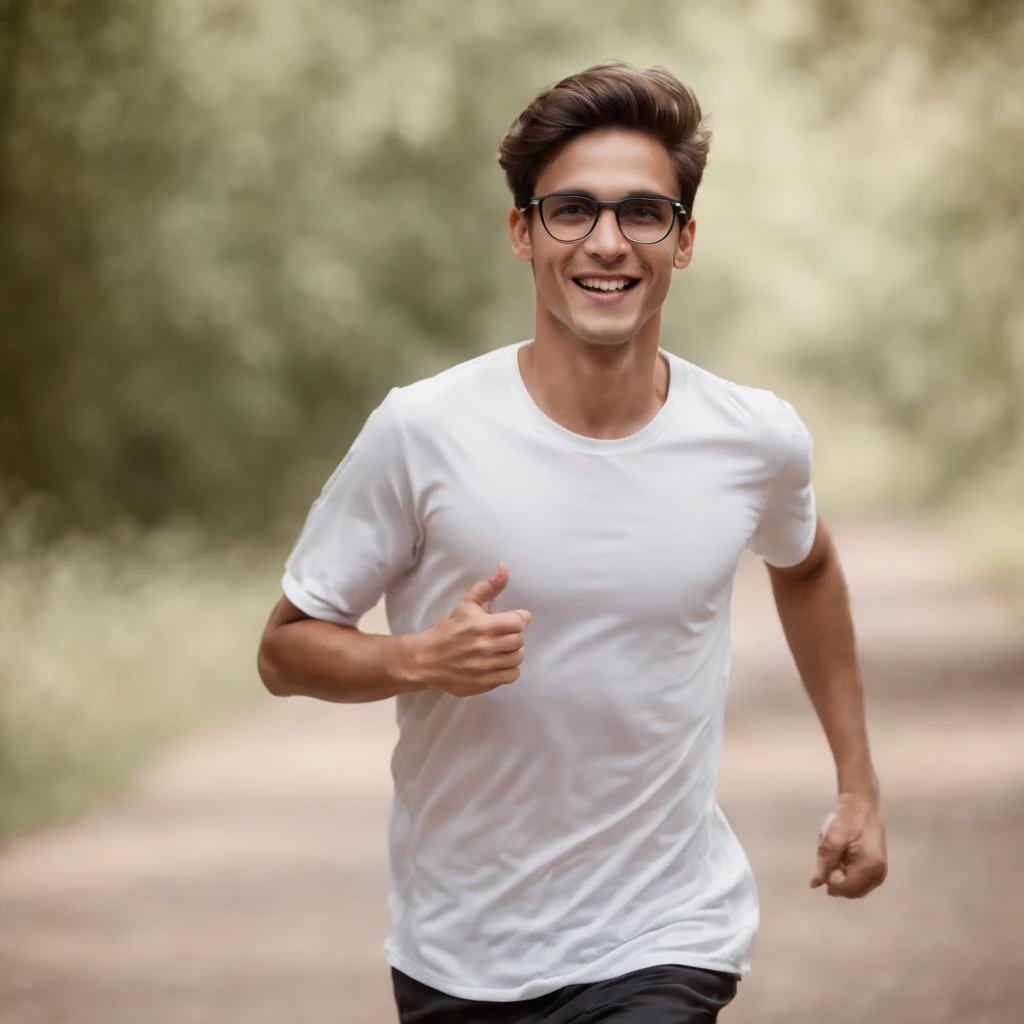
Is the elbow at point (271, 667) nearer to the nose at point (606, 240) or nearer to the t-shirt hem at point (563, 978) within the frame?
the t-shirt hem at point (563, 978)

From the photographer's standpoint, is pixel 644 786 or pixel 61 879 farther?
pixel 61 879

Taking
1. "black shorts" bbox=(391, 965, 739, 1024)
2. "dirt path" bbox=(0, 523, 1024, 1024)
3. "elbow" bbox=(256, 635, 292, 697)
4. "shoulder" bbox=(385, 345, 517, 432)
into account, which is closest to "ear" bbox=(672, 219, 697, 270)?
"shoulder" bbox=(385, 345, 517, 432)

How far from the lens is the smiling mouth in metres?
3.03

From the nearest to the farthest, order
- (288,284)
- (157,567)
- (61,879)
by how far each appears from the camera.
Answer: (61,879), (157,567), (288,284)

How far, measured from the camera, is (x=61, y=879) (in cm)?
746

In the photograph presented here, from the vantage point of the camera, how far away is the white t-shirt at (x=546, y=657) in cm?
304

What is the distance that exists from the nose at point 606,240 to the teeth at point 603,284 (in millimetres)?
41

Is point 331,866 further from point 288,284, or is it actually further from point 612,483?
point 288,284

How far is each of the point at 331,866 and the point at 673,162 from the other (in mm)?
5073

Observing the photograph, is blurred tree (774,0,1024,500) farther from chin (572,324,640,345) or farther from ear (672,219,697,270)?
chin (572,324,640,345)

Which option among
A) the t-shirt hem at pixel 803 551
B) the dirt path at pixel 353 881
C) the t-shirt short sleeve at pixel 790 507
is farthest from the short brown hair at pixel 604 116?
the dirt path at pixel 353 881

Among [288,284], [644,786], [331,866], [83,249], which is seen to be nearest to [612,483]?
[644,786]

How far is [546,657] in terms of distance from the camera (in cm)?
304

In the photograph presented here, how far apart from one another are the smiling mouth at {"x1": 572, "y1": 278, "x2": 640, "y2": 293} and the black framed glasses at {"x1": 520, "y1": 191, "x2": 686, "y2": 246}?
63 millimetres
